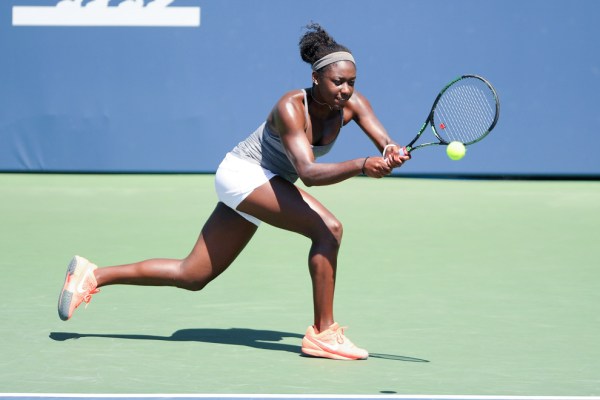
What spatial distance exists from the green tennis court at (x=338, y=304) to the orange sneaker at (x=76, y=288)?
0.41 ft

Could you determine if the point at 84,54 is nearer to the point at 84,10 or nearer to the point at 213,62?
the point at 84,10

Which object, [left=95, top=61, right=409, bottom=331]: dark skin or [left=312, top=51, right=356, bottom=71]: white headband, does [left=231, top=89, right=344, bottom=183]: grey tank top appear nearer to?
[left=95, top=61, right=409, bottom=331]: dark skin

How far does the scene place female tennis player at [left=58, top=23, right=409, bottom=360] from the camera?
16.4 feet

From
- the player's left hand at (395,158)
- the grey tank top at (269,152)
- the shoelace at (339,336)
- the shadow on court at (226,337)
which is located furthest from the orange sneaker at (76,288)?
the player's left hand at (395,158)

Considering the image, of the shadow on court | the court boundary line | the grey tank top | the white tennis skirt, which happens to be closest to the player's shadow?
the shadow on court

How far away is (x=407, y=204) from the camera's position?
10492 mm

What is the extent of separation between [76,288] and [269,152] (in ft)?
3.37

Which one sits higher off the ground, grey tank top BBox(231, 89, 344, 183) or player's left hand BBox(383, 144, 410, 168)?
grey tank top BBox(231, 89, 344, 183)

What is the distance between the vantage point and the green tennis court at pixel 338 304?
4.64 m

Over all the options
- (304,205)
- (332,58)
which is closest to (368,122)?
(332,58)

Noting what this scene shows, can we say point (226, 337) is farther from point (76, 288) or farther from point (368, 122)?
point (368, 122)

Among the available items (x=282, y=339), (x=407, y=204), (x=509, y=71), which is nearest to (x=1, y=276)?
(x=282, y=339)

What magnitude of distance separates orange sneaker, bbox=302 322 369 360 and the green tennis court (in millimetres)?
47

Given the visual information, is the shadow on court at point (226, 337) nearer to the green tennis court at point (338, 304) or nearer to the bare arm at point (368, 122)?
the green tennis court at point (338, 304)
